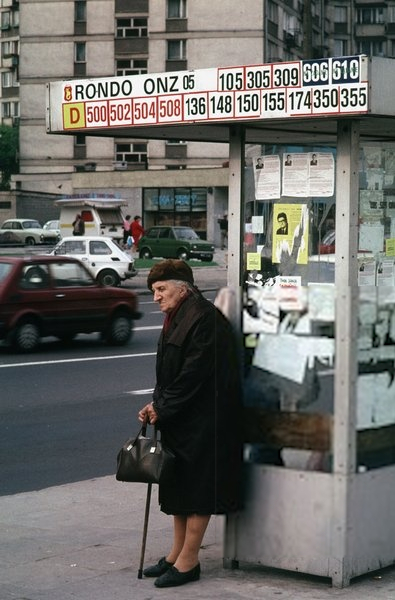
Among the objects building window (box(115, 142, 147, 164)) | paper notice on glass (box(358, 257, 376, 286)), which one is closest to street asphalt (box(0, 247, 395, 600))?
paper notice on glass (box(358, 257, 376, 286))

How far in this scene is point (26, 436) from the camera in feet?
40.0

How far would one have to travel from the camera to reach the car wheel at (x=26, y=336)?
19.6 metres

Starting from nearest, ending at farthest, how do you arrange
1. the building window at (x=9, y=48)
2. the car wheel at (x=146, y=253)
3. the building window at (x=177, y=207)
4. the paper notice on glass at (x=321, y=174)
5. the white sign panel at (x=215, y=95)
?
the white sign panel at (x=215, y=95) < the paper notice on glass at (x=321, y=174) < the car wheel at (x=146, y=253) < the building window at (x=177, y=207) < the building window at (x=9, y=48)

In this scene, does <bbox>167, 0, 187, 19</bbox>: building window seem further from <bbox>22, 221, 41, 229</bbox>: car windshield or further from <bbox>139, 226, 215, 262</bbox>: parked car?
<bbox>139, 226, 215, 262</bbox>: parked car

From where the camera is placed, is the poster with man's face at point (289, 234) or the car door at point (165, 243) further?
the car door at point (165, 243)

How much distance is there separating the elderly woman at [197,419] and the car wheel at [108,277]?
97.4 ft

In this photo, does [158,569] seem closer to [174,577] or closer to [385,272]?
[174,577]

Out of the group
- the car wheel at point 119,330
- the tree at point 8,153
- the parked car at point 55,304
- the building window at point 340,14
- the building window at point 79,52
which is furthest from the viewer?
the building window at point 340,14

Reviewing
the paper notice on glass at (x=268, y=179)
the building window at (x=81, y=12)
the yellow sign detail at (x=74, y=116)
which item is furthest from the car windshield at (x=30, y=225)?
the paper notice on glass at (x=268, y=179)

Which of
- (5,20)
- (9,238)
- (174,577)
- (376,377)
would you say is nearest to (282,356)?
(376,377)

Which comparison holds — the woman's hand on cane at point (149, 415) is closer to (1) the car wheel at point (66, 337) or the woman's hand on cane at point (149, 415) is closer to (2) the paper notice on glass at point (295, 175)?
(2) the paper notice on glass at point (295, 175)

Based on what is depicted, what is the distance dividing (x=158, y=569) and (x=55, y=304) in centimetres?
1352

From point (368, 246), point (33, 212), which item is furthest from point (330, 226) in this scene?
point (33, 212)

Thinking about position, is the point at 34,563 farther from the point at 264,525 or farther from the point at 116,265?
the point at 116,265
